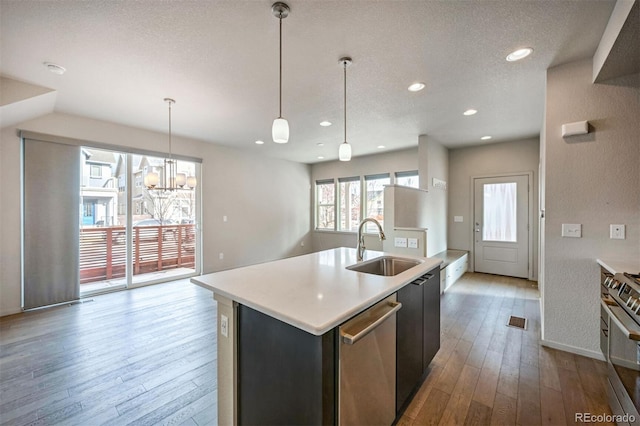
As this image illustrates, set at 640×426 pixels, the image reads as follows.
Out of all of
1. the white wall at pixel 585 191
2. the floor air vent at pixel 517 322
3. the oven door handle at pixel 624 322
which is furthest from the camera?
the floor air vent at pixel 517 322

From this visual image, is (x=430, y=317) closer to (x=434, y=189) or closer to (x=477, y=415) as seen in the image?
(x=477, y=415)

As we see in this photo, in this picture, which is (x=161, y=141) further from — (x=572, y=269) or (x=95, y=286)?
(x=572, y=269)

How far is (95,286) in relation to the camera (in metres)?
4.19

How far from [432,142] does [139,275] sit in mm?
5834

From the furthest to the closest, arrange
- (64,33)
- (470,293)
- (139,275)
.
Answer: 1. (139,275)
2. (470,293)
3. (64,33)

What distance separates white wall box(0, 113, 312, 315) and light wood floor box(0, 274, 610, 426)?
4.28 ft

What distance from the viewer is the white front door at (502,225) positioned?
5.02 meters

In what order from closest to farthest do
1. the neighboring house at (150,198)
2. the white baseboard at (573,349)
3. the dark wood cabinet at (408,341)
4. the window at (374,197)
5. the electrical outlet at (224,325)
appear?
the electrical outlet at (224,325) → the dark wood cabinet at (408,341) → the white baseboard at (573,349) → the neighboring house at (150,198) → the window at (374,197)

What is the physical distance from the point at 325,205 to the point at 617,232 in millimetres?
5851

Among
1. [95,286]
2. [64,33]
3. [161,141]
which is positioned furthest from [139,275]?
[64,33]

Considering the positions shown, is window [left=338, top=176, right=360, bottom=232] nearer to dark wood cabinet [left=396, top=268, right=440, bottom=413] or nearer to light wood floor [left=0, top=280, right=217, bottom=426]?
light wood floor [left=0, top=280, right=217, bottom=426]

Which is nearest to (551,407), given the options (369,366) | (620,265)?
(620,265)

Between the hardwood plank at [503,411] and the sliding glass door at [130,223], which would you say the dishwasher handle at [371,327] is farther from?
the sliding glass door at [130,223]

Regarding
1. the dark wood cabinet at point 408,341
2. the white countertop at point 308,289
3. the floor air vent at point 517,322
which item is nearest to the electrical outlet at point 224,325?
the white countertop at point 308,289
